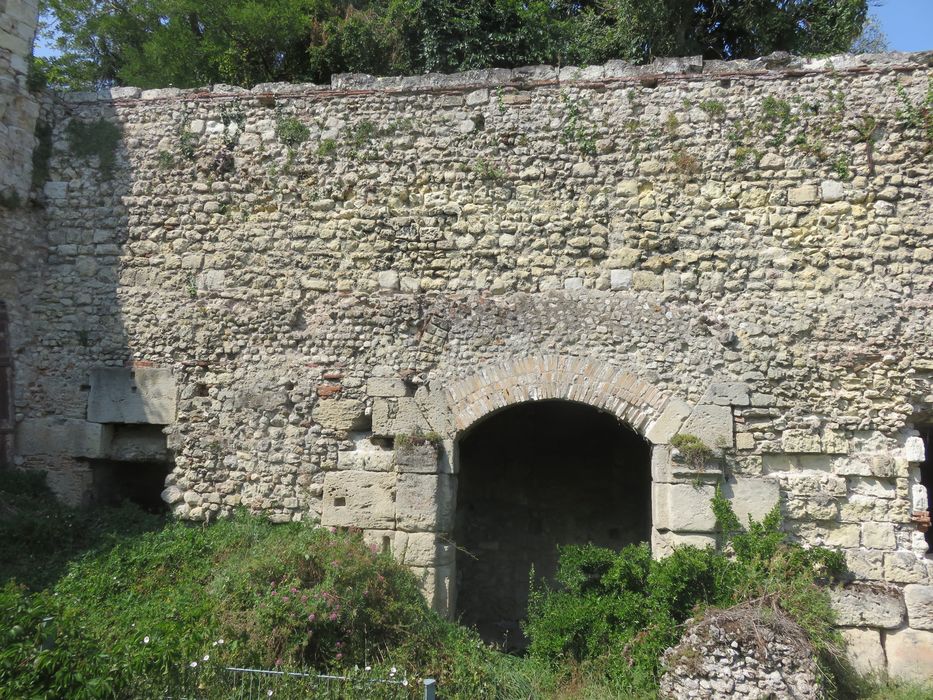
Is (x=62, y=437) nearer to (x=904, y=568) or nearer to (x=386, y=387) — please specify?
(x=386, y=387)

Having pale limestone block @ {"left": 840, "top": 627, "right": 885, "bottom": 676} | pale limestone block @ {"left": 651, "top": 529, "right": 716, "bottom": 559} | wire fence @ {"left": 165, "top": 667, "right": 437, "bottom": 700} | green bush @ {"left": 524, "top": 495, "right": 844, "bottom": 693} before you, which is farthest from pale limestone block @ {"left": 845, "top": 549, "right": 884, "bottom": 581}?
wire fence @ {"left": 165, "top": 667, "right": 437, "bottom": 700}

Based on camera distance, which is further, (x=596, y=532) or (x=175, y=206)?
(x=596, y=532)

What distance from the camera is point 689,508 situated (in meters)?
6.18

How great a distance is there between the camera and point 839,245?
643 centimetres

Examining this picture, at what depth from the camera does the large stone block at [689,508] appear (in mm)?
6148

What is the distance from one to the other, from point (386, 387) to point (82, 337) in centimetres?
316

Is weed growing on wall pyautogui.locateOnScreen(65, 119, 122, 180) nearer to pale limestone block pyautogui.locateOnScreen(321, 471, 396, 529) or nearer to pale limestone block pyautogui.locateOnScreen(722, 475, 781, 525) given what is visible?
pale limestone block pyautogui.locateOnScreen(321, 471, 396, 529)

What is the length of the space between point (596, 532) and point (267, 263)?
4.90 meters

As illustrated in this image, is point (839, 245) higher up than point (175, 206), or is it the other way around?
point (175, 206)

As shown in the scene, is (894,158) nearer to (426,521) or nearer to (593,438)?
(593,438)

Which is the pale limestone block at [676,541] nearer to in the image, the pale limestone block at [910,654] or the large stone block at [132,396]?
the pale limestone block at [910,654]

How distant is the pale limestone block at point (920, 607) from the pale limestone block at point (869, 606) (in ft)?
0.18

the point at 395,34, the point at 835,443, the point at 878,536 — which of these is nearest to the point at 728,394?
the point at 835,443

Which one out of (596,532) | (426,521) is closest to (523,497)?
(596,532)
